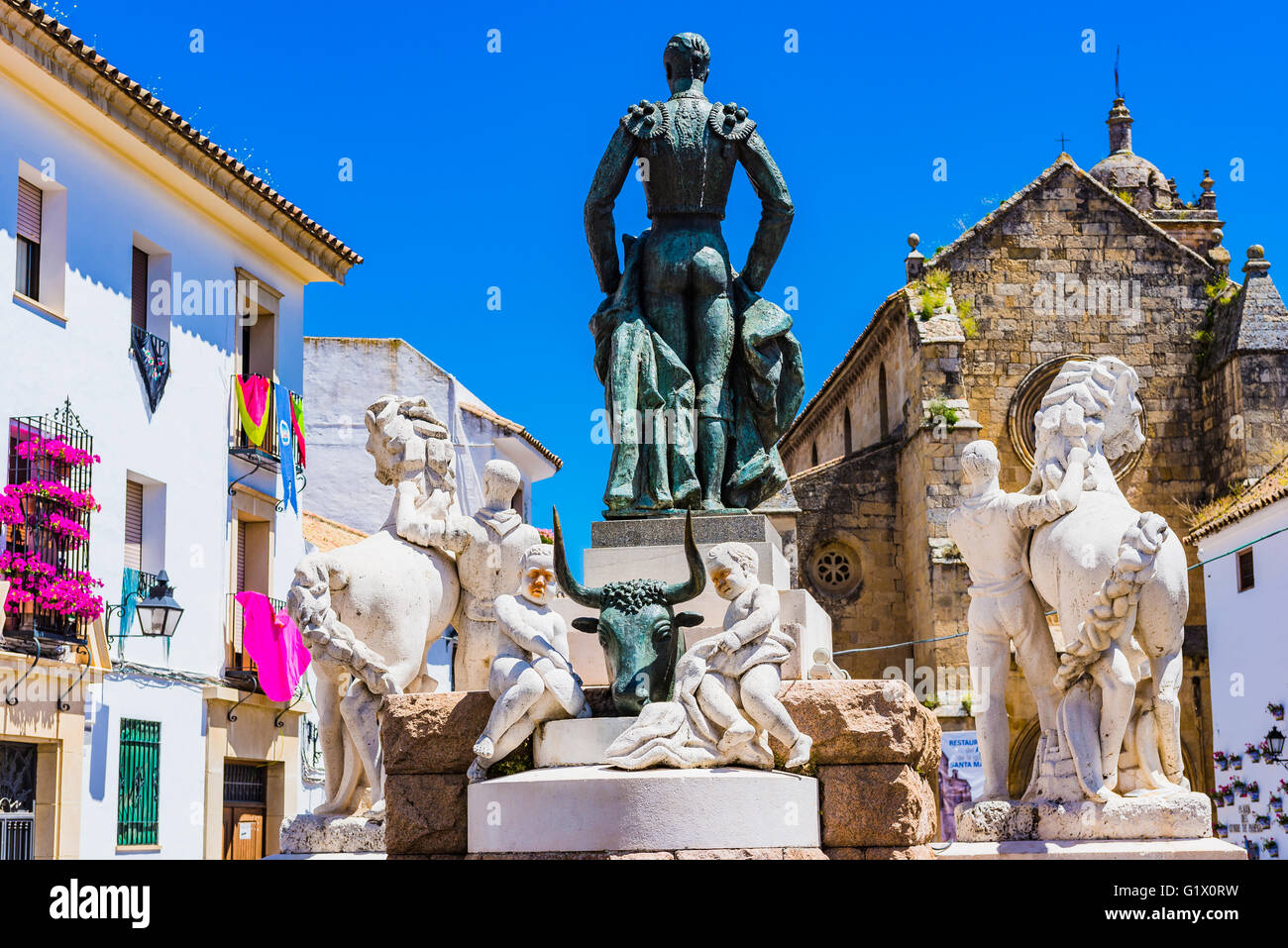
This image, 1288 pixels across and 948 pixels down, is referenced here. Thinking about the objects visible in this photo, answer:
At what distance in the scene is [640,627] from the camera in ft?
22.4

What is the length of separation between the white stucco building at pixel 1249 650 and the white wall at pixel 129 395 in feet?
45.7

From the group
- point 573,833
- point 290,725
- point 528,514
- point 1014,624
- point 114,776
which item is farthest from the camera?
point 528,514

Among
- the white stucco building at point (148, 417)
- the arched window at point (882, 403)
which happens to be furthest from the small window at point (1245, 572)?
the white stucco building at point (148, 417)

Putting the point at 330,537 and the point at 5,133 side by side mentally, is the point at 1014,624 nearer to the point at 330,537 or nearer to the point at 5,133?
the point at 5,133

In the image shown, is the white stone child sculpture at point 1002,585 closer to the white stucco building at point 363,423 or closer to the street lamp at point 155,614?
the street lamp at point 155,614

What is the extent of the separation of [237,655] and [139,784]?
8.56ft

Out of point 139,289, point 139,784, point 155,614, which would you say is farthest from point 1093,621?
point 139,289

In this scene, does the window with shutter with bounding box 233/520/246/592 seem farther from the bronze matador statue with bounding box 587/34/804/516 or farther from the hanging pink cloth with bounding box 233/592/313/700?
the bronze matador statue with bounding box 587/34/804/516

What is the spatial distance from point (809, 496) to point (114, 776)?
1705 cm

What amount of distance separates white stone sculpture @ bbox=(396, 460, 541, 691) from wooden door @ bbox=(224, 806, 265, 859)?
13394 millimetres

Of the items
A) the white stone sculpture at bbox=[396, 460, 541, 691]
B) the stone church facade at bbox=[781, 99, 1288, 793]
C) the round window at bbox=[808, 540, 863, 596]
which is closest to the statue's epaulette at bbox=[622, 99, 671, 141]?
the white stone sculpture at bbox=[396, 460, 541, 691]

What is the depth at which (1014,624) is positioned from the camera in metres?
8.51

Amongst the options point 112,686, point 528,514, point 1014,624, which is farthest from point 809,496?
point 1014,624

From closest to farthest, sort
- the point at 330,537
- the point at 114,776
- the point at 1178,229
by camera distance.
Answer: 1. the point at 114,776
2. the point at 330,537
3. the point at 1178,229
